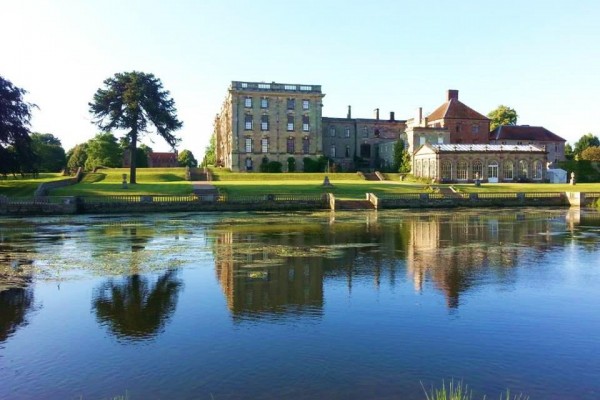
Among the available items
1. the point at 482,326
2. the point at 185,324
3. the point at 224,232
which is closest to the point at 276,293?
the point at 185,324

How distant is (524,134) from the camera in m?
93.8

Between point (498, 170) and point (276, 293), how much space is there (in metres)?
66.7

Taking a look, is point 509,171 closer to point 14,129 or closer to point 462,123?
point 462,123

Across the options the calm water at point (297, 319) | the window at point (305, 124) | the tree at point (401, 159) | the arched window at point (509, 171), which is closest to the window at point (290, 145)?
the window at point (305, 124)

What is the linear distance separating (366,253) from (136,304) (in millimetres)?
10705

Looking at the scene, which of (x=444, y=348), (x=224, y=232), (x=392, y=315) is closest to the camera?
(x=444, y=348)

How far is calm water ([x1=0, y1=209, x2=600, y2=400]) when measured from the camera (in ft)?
29.1

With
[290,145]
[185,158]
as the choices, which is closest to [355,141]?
[290,145]

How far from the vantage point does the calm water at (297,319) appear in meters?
8.86

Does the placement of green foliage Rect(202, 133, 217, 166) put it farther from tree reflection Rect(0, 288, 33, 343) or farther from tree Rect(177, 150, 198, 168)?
tree reflection Rect(0, 288, 33, 343)

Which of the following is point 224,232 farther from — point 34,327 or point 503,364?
point 503,364

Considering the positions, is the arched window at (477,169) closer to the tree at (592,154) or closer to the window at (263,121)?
the window at (263,121)

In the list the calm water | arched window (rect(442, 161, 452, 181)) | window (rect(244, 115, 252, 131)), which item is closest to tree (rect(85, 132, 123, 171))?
window (rect(244, 115, 252, 131))

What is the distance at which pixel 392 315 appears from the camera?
12.6 metres
